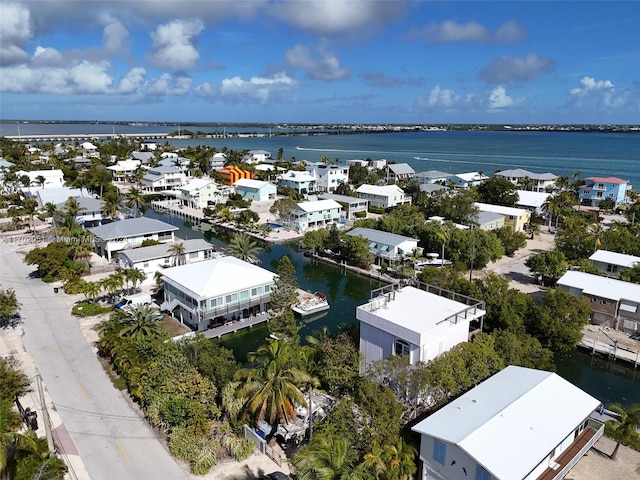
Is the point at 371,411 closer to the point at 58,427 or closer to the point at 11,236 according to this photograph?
the point at 58,427

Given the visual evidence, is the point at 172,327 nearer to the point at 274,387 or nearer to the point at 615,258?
the point at 274,387

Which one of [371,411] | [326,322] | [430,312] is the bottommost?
[326,322]

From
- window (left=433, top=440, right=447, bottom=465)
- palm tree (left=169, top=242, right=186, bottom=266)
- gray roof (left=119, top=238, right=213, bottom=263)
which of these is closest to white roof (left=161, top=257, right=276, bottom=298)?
palm tree (left=169, top=242, right=186, bottom=266)

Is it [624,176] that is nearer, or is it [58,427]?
[58,427]

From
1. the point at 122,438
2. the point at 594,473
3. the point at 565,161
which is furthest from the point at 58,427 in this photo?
the point at 565,161

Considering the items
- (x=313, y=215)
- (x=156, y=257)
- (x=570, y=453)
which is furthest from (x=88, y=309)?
(x=313, y=215)

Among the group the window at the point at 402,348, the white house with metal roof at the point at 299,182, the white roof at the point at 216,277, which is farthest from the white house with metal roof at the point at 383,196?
the window at the point at 402,348

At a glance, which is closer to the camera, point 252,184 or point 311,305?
point 311,305
